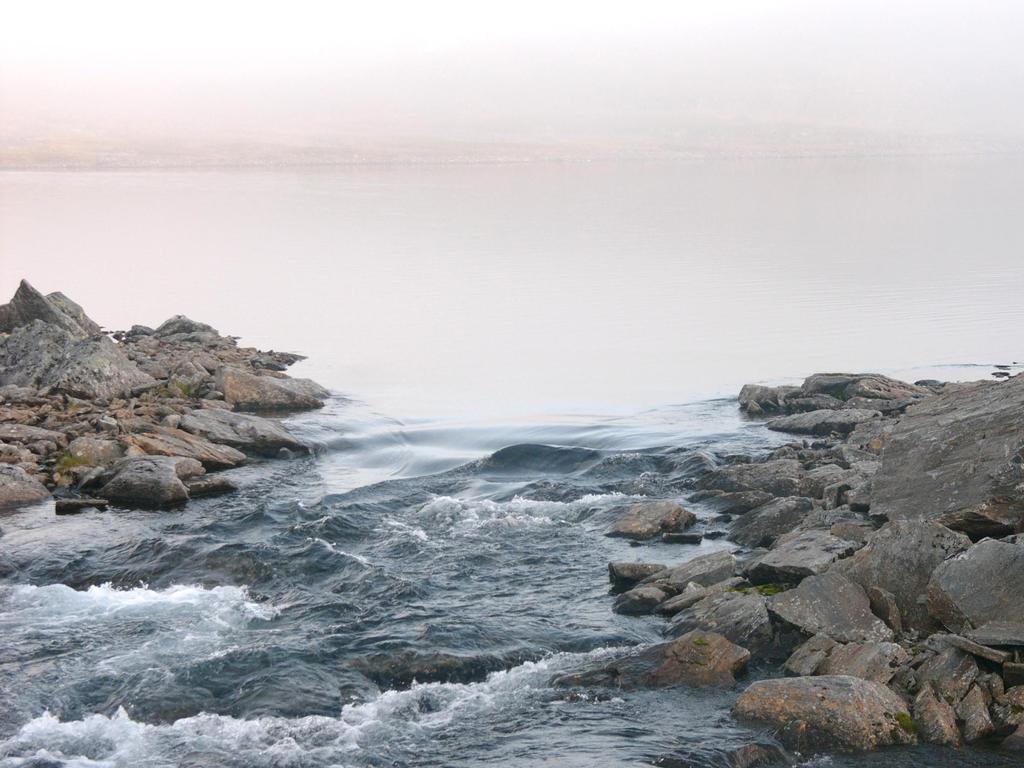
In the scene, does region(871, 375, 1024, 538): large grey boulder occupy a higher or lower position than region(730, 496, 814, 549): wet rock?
higher

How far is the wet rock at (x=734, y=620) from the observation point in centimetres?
1822

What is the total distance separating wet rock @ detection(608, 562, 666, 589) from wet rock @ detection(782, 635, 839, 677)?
177 inches

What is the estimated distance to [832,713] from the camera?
15.5 m

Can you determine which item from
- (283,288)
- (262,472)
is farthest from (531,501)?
(283,288)

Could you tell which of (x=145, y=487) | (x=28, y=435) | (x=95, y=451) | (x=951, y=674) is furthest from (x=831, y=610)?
(x=28, y=435)

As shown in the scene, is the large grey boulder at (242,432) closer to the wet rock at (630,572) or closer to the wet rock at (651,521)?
the wet rock at (651,521)

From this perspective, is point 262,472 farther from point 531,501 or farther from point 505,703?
point 505,703

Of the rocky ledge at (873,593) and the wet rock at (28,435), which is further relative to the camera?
Result: the wet rock at (28,435)

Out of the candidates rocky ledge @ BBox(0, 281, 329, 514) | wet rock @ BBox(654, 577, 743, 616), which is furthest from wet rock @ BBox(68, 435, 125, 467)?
wet rock @ BBox(654, 577, 743, 616)

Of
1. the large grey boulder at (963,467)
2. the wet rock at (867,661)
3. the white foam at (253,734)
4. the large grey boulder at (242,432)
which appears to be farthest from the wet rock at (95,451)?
the wet rock at (867,661)

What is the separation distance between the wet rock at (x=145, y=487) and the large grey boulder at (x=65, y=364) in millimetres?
7833

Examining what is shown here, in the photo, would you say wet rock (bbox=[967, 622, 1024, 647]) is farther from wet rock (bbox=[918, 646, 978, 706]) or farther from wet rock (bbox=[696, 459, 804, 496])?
wet rock (bbox=[696, 459, 804, 496])

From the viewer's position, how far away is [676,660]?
17.8 metres

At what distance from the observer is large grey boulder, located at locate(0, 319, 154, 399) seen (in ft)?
113
